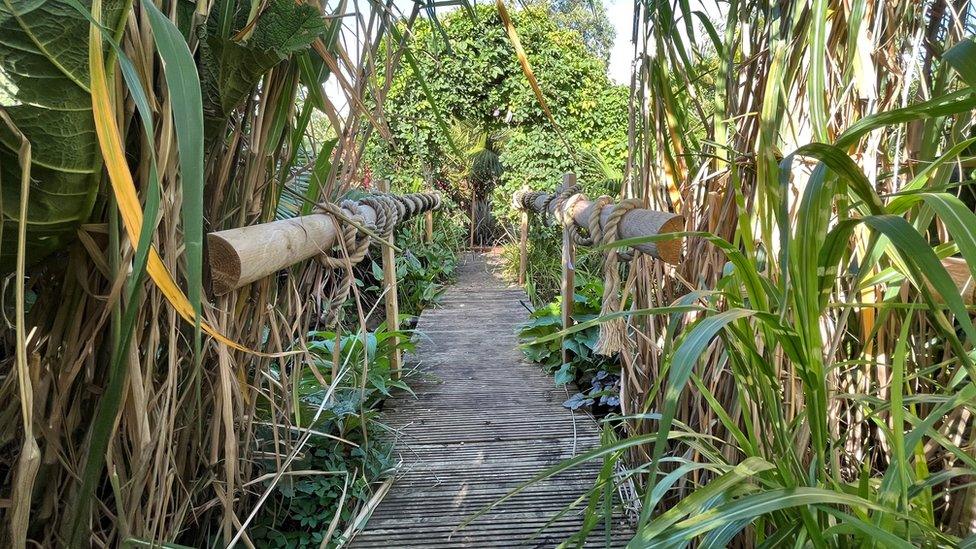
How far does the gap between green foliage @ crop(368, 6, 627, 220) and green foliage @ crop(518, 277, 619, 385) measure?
5513 millimetres

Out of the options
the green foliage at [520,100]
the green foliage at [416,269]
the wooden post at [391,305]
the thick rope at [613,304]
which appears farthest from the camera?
the green foliage at [520,100]

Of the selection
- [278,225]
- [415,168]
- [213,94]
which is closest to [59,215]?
[213,94]

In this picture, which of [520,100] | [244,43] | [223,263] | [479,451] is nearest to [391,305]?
[479,451]

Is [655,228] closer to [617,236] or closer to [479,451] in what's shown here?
[617,236]

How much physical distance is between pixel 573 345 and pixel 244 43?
2439 millimetres

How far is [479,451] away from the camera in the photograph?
2.18 meters

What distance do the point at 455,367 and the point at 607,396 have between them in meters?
1.05

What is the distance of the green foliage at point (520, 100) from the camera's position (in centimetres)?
945

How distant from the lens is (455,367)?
11.0 feet

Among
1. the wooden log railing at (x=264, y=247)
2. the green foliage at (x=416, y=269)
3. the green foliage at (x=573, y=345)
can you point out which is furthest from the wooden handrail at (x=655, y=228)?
the green foliage at (x=416, y=269)

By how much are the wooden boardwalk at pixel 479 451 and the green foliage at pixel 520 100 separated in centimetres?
594

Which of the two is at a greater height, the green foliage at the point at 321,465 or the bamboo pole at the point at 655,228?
the bamboo pole at the point at 655,228

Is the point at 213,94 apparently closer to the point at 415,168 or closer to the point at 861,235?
the point at 861,235

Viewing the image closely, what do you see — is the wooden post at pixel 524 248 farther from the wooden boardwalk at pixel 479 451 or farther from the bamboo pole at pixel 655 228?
the bamboo pole at pixel 655 228
